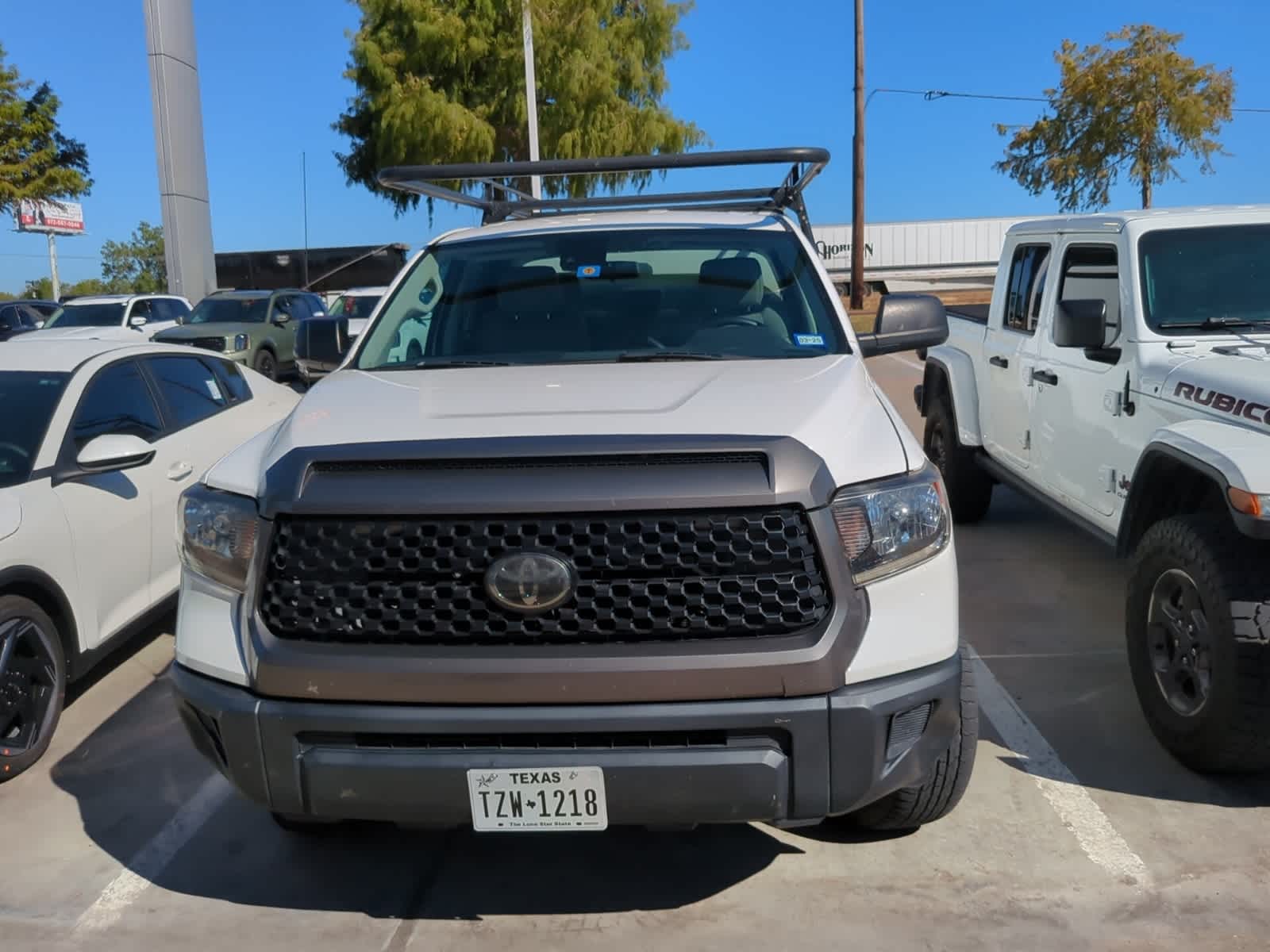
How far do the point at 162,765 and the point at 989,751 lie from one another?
301cm

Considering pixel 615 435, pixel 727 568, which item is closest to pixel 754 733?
pixel 727 568

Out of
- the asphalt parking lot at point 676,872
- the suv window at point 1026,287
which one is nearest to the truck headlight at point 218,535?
the asphalt parking lot at point 676,872

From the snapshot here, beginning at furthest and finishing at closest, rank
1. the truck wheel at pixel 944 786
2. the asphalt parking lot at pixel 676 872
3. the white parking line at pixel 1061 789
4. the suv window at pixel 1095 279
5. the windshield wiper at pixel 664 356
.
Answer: the suv window at pixel 1095 279 < the windshield wiper at pixel 664 356 < the white parking line at pixel 1061 789 < the truck wheel at pixel 944 786 < the asphalt parking lot at pixel 676 872

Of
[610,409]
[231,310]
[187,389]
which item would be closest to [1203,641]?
[610,409]

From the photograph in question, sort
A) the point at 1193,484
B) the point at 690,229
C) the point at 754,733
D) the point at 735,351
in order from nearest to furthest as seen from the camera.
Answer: the point at 754,733 → the point at 735,351 → the point at 1193,484 → the point at 690,229

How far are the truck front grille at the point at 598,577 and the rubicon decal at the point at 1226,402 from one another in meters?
2.03

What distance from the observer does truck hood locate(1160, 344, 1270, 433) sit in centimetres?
384

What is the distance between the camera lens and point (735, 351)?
391cm

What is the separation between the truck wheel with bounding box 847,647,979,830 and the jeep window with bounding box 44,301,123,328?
17.8 metres

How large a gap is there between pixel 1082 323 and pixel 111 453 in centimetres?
400

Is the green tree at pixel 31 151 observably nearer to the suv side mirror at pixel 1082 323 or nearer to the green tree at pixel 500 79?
the green tree at pixel 500 79

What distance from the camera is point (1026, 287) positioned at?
251 inches

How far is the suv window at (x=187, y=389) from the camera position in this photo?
570 centimetres

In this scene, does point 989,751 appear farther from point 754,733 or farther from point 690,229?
point 690,229
